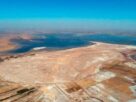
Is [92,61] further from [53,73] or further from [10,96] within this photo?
[10,96]

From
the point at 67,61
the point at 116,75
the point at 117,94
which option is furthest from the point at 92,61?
the point at 117,94

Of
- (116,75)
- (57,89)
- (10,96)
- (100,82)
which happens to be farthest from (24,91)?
(116,75)

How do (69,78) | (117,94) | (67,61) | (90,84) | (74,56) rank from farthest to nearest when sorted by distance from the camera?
(74,56) → (67,61) → (69,78) → (90,84) → (117,94)

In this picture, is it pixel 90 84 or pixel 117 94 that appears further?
pixel 90 84

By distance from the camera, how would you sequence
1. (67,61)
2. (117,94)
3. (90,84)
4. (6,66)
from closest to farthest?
(117,94) < (90,84) < (6,66) < (67,61)

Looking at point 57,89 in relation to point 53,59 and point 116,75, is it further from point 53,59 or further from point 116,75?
point 53,59

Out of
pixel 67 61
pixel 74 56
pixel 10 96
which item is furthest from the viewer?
pixel 74 56
